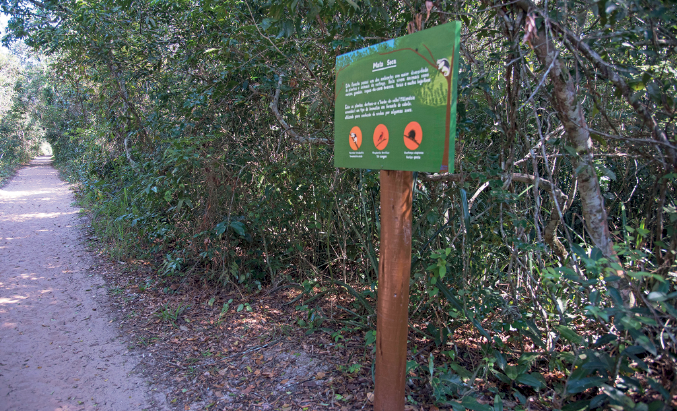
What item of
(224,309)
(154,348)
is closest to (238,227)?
(224,309)

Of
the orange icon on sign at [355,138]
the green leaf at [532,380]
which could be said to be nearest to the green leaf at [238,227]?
the orange icon on sign at [355,138]

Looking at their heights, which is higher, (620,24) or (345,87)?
(620,24)

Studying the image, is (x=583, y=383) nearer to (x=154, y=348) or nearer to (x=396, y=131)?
(x=396, y=131)

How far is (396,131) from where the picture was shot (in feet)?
6.73

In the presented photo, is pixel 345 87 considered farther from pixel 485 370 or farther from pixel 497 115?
pixel 485 370

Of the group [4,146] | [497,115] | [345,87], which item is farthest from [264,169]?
[4,146]

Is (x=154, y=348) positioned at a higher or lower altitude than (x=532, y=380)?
lower

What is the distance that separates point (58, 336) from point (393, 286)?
3.69m

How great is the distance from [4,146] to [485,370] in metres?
29.7

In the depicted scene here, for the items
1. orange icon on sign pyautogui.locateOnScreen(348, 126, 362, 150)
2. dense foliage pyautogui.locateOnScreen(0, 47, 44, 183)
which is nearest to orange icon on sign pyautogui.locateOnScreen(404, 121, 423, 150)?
orange icon on sign pyautogui.locateOnScreen(348, 126, 362, 150)

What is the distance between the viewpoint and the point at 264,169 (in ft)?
15.0

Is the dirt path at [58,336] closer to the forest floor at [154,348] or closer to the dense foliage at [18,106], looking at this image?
the forest floor at [154,348]

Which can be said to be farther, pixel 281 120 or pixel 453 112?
pixel 281 120

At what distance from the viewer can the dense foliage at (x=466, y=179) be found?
84.0 inches
